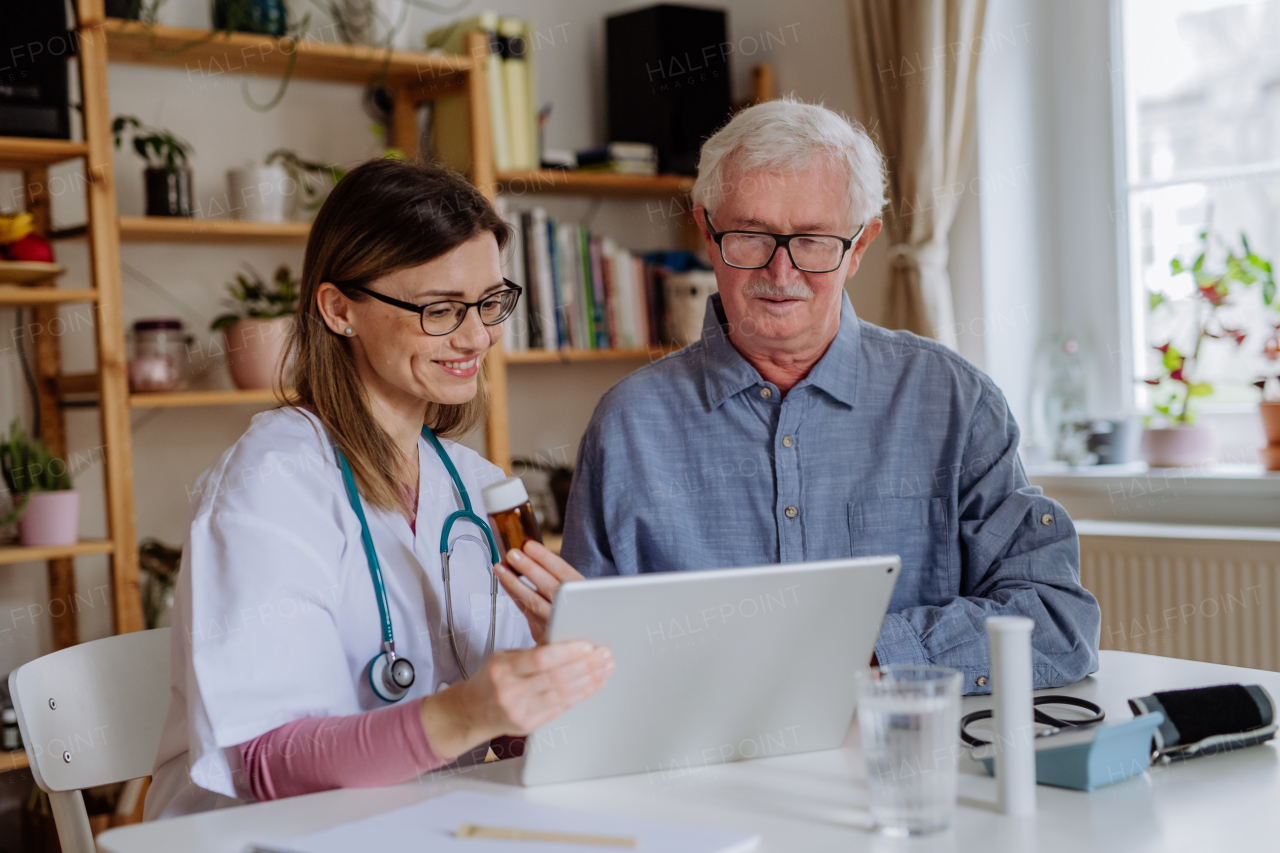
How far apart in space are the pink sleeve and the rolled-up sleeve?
21.9 inches

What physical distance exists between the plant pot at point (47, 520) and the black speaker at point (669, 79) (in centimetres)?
167

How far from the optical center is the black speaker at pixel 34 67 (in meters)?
2.28

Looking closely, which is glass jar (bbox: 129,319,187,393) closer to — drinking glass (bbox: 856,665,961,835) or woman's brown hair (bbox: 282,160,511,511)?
woman's brown hair (bbox: 282,160,511,511)

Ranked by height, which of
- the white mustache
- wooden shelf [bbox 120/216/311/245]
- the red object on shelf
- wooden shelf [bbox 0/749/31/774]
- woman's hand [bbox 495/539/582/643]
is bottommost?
wooden shelf [bbox 0/749/31/774]

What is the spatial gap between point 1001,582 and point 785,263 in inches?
19.6

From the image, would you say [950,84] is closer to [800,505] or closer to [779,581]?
[800,505]

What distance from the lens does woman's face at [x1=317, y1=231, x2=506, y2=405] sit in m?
1.39

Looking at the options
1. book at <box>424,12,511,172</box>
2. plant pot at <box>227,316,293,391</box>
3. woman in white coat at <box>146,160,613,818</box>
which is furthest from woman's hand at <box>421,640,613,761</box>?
book at <box>424,12,511,172</box>

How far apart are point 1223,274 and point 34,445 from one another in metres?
2.52

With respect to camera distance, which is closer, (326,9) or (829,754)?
(829,754)

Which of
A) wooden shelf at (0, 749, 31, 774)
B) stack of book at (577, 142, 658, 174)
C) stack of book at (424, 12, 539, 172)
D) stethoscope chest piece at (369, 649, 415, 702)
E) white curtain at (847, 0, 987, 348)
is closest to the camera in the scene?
stethoscope chest piece at (369, 649, 415, 702)

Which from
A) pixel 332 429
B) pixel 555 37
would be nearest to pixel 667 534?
pixel 332 429

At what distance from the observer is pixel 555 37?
10.7 feet

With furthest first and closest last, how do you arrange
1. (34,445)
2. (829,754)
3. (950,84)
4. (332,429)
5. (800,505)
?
(950,84), (34,445), (800,505), (332,429), (829,754)
